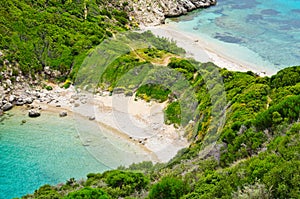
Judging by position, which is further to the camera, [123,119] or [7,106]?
[7,106]

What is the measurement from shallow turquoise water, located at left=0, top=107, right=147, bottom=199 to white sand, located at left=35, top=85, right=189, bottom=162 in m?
0.87

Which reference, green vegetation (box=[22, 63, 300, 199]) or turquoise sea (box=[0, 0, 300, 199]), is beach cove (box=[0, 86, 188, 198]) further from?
green vegetation (box=[22, 63, 300, 199])

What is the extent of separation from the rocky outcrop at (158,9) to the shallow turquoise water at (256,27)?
141 cm

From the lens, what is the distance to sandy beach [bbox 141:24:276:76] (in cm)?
4334

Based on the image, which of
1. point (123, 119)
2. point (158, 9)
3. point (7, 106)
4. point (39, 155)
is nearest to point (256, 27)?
point (158, 9)

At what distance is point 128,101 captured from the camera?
35.8m

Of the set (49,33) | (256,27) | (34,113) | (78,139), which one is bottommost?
(78,139)

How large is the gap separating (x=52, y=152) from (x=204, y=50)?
24.8m

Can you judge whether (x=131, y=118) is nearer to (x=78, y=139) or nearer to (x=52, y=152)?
(x=78, y=139)

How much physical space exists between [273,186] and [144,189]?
27.4ft

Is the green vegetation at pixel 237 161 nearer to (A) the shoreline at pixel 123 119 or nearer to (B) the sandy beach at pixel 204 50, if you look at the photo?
(A) the shoreline at pixel 123 119

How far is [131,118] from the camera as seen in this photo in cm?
3328

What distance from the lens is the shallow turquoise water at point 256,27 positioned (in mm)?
47594

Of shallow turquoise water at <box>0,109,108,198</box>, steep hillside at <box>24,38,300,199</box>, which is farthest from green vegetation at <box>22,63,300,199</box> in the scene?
shallow turquoise water at <box>0,109,108,198</box>
